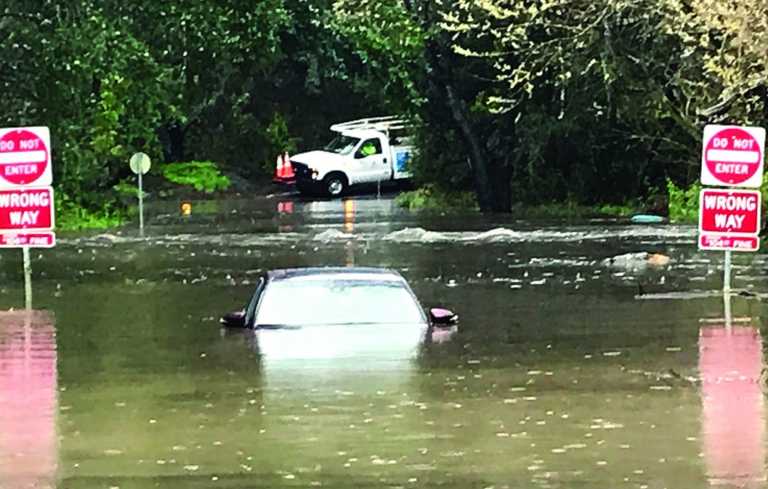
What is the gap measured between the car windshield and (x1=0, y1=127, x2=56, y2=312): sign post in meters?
4.69

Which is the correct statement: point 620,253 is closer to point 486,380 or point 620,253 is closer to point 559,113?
point 559,113

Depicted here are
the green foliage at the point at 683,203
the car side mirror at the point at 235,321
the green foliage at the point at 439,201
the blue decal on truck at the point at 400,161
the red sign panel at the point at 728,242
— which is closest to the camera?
the car side mirror at the point at 235,321

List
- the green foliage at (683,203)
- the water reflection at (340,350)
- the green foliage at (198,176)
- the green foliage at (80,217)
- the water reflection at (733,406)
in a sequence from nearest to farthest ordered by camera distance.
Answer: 1. the water reflection at (733,406)
2. the water reflection at (340,350)
3. the green foliage at (683,203)
4. the green foliage at (80,217)
5. the green foliage at (198,176)

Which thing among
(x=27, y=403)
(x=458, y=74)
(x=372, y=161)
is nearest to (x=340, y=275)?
(x=27, y=403)

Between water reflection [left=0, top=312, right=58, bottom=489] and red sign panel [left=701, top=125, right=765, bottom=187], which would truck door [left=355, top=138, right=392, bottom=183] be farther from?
red sign panel [left=701, top=125, right=765, bottom=187]

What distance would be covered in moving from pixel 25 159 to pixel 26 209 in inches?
23.7

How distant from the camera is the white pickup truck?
70.8m

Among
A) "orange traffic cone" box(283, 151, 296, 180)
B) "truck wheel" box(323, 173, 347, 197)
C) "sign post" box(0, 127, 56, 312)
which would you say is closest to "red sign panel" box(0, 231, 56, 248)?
"sign post" box(0, 127, 56, 312)

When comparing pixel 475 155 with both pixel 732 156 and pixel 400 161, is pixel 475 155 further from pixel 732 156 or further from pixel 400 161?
pixel 732 156

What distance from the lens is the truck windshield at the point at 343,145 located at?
7175 cm

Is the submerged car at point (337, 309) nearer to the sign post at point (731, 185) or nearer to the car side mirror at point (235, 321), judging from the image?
the car side mirror at point (235, 321)

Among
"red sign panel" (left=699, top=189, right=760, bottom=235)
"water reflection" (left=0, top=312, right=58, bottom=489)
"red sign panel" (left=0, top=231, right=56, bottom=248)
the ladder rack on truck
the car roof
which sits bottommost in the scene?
"water reflection" (left=0, top=312, right=58, bottom=489)

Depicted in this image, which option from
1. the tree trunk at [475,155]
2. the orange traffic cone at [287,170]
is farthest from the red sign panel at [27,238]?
the orange traffic cone at [287,170]

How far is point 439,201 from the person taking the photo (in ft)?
192
